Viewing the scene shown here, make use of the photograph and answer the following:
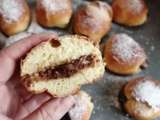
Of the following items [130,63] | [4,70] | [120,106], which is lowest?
[120,106]

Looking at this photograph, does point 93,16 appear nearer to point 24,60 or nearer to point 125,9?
point 125,9

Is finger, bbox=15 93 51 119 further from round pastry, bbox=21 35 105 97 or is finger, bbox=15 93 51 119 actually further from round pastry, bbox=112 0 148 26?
round pastry, bbox=112 0 148 26

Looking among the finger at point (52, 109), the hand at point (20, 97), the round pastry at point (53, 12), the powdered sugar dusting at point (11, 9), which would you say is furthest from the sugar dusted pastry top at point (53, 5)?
the finger at point (52, 109)

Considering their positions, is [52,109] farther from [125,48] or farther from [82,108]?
[125,48]

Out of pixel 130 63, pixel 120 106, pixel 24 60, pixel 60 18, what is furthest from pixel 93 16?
pixel 24 60

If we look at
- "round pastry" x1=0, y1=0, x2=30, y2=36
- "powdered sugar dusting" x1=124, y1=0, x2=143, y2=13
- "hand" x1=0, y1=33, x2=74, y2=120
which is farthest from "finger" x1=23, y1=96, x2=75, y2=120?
"powdered sugar dusting" x1=124, y1=0, x2=143, y2=13

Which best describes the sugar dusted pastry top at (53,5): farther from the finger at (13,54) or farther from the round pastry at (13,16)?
the finger at (13,54)

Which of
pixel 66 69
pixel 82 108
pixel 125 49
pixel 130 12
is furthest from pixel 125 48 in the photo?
pixel 66 69
